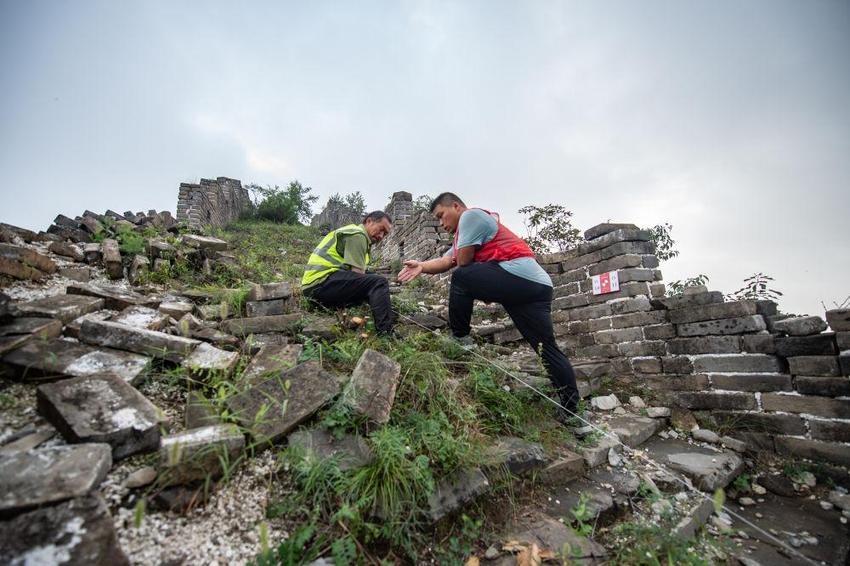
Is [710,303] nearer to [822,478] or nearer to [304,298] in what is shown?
[822,478]

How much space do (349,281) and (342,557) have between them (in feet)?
6.78

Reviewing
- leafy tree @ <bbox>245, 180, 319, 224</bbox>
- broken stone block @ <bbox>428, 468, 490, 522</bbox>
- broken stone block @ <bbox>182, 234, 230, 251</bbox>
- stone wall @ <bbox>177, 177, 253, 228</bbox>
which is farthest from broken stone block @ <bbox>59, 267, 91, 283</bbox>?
leafy tree @ <bbox>245, 180, 319, 224</bbox>

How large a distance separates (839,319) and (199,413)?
3.59 m

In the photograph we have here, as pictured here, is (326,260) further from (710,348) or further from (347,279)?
(710,348)

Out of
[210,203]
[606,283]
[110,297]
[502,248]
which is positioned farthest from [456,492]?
[210,203]

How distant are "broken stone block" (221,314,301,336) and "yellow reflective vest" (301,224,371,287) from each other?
1.65ft

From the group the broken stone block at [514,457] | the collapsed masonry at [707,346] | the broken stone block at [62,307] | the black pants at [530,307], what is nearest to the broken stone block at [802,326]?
the collapsed masonry at [707,346]

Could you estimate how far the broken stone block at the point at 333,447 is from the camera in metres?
1.50

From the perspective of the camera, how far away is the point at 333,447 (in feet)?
5.16

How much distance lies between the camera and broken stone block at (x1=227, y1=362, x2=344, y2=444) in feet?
5.13

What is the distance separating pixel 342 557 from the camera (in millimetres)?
1158

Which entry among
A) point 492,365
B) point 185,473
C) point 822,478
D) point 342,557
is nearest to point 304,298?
point 492,365

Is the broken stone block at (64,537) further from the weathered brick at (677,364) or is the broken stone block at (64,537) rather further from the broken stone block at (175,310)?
the weathered brick at (677,364)

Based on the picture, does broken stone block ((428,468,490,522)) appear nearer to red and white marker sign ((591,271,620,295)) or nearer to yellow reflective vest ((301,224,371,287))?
yellow reflective vest ((301,224,371,287))
